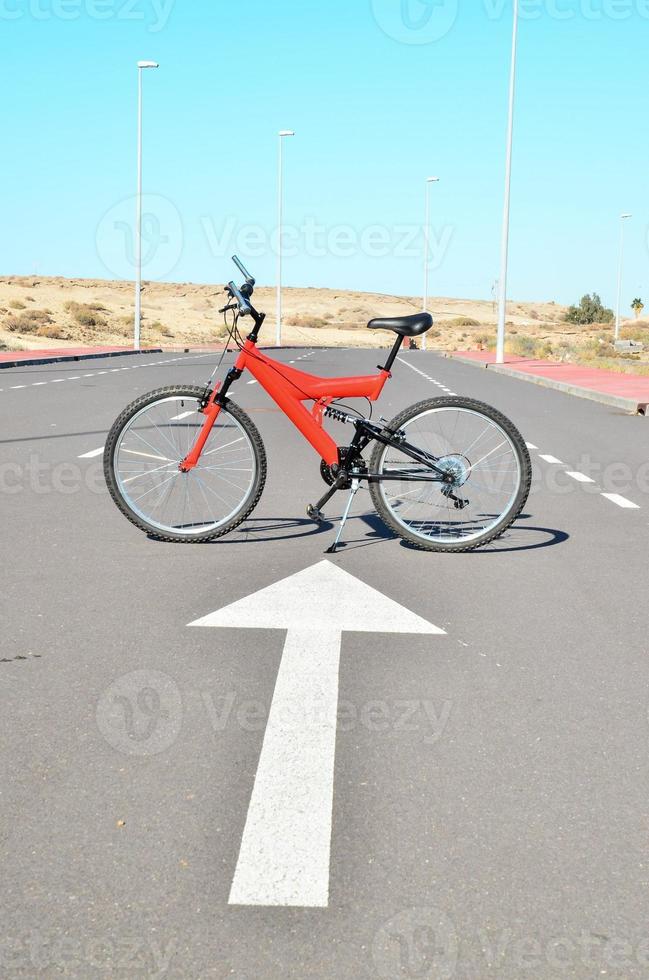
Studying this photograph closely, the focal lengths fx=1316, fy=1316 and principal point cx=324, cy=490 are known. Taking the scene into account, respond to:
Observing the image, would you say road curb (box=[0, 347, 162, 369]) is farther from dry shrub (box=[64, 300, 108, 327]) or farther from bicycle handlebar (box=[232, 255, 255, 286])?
dry shrub (box=[64, 300, 108, 327])

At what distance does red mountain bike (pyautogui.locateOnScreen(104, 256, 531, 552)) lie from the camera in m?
7.47

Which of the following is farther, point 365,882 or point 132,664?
point 132,664

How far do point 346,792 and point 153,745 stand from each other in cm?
74

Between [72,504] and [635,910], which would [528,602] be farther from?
[72,504]

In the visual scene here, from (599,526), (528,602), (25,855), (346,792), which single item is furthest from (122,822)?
(599,526)

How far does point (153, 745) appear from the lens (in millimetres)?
4199

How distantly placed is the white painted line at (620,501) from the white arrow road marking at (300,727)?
3542 mm

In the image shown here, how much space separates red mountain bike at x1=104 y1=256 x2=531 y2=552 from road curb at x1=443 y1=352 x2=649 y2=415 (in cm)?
1352

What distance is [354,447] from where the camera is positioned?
757 cm

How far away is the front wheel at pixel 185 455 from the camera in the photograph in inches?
301

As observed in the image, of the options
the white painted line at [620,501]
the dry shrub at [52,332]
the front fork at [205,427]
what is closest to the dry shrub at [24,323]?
the dry shrub at [52,332]

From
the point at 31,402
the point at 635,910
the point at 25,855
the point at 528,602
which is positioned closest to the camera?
the point at 635,910

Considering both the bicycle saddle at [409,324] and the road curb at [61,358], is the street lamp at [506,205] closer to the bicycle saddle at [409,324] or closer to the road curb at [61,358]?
the road curb at [61,358]

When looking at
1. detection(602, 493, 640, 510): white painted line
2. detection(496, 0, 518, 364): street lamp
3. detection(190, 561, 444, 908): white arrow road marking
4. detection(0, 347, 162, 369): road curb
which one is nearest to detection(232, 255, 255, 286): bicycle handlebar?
detection(190, 561, 444, 908): white arrow road marking
